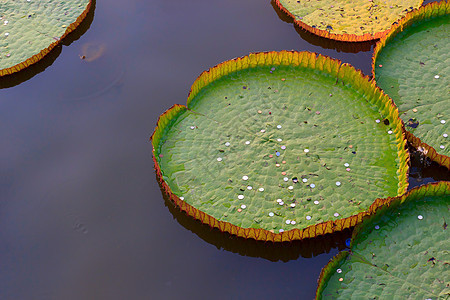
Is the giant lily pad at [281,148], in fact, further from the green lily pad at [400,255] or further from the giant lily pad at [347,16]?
the giant lily pad at [347,16]

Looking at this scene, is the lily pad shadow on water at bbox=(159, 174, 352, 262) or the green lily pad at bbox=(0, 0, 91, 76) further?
the green lily pad at bbox=(0, 0, 91, 76)

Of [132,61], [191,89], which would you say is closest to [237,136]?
[191,89]

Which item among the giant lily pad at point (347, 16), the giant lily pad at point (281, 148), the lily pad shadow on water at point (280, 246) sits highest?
the giant lily pad at point (347, 16)

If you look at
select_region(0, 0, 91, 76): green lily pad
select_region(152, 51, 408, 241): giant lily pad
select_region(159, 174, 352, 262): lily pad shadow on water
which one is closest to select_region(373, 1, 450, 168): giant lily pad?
select_region(152, 51, 408, 241): giant lily pad

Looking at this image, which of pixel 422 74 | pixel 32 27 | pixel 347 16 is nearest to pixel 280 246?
pixel 422 74

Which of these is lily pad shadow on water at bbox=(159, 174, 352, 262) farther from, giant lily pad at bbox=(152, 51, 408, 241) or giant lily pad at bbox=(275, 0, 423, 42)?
giant lily pad at bbox=(275, 0, 423, 42)

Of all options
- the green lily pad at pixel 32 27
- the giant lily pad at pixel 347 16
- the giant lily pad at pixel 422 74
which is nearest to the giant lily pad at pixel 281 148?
the giant lily pad at pixel 422 74

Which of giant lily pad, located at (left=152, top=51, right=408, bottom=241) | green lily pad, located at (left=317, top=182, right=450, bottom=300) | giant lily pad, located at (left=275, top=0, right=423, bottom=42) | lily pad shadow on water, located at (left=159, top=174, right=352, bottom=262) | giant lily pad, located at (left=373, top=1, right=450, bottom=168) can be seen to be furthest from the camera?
giant lily pad, located at (left=275, top=0, right=423, bottom=42)
